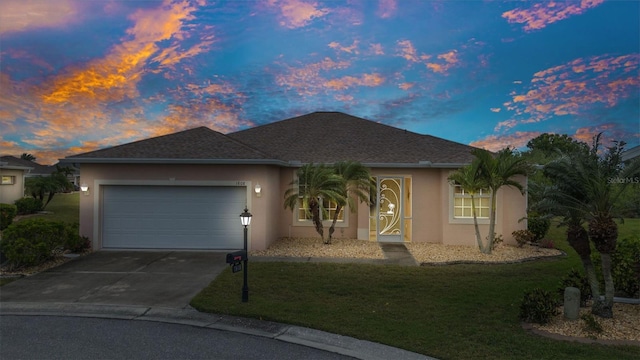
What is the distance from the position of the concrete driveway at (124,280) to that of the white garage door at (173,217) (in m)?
0.64

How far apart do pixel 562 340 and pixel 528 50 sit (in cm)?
1479

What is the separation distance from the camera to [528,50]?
1582cm

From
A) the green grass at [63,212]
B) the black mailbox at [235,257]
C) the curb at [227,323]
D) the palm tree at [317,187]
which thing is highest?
the palm tree at [317,187]

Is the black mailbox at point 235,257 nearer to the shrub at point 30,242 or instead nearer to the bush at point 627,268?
the shrub at point 30,242

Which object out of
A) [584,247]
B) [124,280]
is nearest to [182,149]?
[124,280]

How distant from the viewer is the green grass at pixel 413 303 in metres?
4.86

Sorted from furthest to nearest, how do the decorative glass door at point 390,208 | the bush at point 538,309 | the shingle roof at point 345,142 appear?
the shingle roof at point 345,142 < the decorative glass door at point 390,208 < the bush at point 538,309

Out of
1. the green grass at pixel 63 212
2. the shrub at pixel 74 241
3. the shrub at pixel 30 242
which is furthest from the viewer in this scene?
the green grass at pixel 63 212

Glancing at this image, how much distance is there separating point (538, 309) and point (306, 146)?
11.5 metres

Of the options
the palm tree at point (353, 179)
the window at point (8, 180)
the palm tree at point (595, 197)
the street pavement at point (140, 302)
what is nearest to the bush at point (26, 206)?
the window at point (8, 180)

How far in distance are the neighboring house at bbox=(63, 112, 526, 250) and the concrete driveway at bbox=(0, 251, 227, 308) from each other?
1.00 metres

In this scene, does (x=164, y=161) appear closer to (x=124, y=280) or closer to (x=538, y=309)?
(x=124, y=280)

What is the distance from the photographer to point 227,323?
583 cm

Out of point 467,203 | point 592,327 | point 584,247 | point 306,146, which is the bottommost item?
point 592,327
